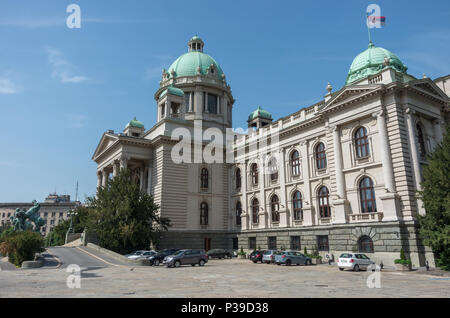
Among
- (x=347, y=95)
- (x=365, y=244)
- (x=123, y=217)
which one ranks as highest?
(x=347, y=95)

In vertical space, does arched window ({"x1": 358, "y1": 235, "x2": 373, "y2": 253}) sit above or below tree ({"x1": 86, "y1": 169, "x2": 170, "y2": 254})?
below

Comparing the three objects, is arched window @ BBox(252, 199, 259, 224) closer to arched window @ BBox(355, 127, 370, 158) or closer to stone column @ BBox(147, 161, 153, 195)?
stone column @ BBox(147, 161, 153, 195)

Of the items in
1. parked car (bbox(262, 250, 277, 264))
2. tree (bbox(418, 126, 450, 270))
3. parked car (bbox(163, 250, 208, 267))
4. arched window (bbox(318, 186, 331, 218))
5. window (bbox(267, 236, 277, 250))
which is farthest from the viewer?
window (bbox(267, 236, 277, 250))

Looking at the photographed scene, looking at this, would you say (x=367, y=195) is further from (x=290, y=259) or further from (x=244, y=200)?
(x=244, y=200)

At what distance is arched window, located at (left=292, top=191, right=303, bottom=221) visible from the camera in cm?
3891

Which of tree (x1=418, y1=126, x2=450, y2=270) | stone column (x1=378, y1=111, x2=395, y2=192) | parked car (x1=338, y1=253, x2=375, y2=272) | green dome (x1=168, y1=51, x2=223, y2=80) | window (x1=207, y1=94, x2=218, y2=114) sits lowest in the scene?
parked car (x1=338, y1=253, x2=375, y2=272)

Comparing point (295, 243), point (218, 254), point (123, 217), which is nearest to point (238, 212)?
point (218, 254)

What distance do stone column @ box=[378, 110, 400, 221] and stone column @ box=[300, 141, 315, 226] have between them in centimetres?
882

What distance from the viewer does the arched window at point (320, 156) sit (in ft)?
121

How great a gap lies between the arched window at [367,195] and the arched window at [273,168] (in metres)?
12.2

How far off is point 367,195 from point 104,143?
38.7 metres

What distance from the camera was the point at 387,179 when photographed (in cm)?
2967

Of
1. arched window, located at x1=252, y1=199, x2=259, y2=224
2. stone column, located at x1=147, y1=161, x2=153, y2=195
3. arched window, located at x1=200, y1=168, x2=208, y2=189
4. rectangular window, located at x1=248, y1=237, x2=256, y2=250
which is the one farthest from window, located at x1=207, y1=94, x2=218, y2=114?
rectangular window, located at x1=248, y1=237, x2=256, y2=250
